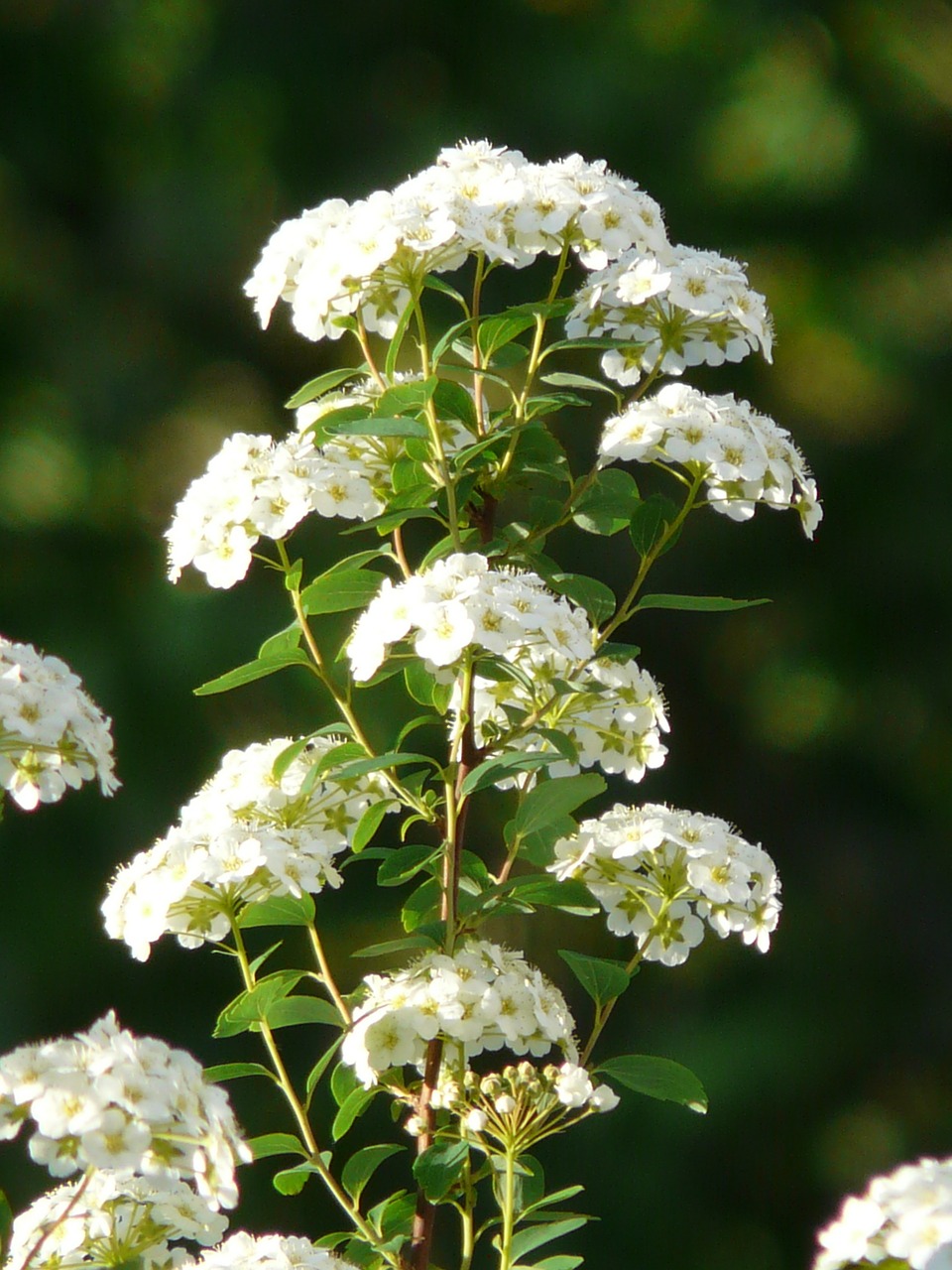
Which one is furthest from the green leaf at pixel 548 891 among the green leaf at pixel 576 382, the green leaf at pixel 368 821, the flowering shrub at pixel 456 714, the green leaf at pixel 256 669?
the green leaf at pixel 576 382

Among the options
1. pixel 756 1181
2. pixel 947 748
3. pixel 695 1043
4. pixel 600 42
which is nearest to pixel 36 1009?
pixel 695 1043

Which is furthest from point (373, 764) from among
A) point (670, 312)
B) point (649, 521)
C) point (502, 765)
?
point (670, 312)

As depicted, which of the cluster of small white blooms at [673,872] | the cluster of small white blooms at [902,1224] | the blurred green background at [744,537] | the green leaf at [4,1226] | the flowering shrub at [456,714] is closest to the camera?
the cluster of small white blooms at [902,1224]

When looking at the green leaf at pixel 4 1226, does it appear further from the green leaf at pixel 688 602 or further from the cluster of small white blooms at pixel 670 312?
the cluster of small white blooms at pixel 670 312

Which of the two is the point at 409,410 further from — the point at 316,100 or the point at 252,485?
the point at 316,100

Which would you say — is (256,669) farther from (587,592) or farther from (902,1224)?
(902,1224)

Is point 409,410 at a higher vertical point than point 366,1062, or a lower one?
higher

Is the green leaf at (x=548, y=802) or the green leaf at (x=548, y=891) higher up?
the green leaf at (x=548, y=802)
